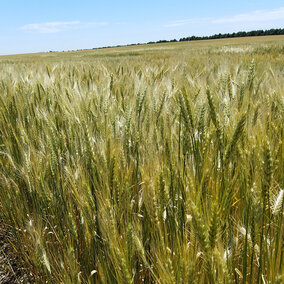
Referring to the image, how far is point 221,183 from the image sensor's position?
0.86m

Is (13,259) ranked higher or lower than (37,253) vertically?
lower

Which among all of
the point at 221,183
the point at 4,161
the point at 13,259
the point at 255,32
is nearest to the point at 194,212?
the point at 221,183

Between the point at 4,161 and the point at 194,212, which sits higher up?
the point at 194,212

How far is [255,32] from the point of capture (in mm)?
61594

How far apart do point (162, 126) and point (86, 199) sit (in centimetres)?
61

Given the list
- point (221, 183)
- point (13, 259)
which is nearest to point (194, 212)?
point (221, 183)

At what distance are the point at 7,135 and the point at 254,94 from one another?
65.8 inches

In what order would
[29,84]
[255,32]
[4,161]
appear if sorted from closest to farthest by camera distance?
[4,161] < [29,84] < [255,32]

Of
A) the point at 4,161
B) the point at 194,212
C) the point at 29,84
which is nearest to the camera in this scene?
the point at 194,212

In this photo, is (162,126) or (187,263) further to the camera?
(162,126)

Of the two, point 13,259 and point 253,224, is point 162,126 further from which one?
point 13,259

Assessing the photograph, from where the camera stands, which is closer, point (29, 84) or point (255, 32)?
point (29, 84)

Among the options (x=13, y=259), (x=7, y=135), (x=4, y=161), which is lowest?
(x=13, y=259)

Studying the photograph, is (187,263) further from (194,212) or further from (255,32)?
(255,32)
